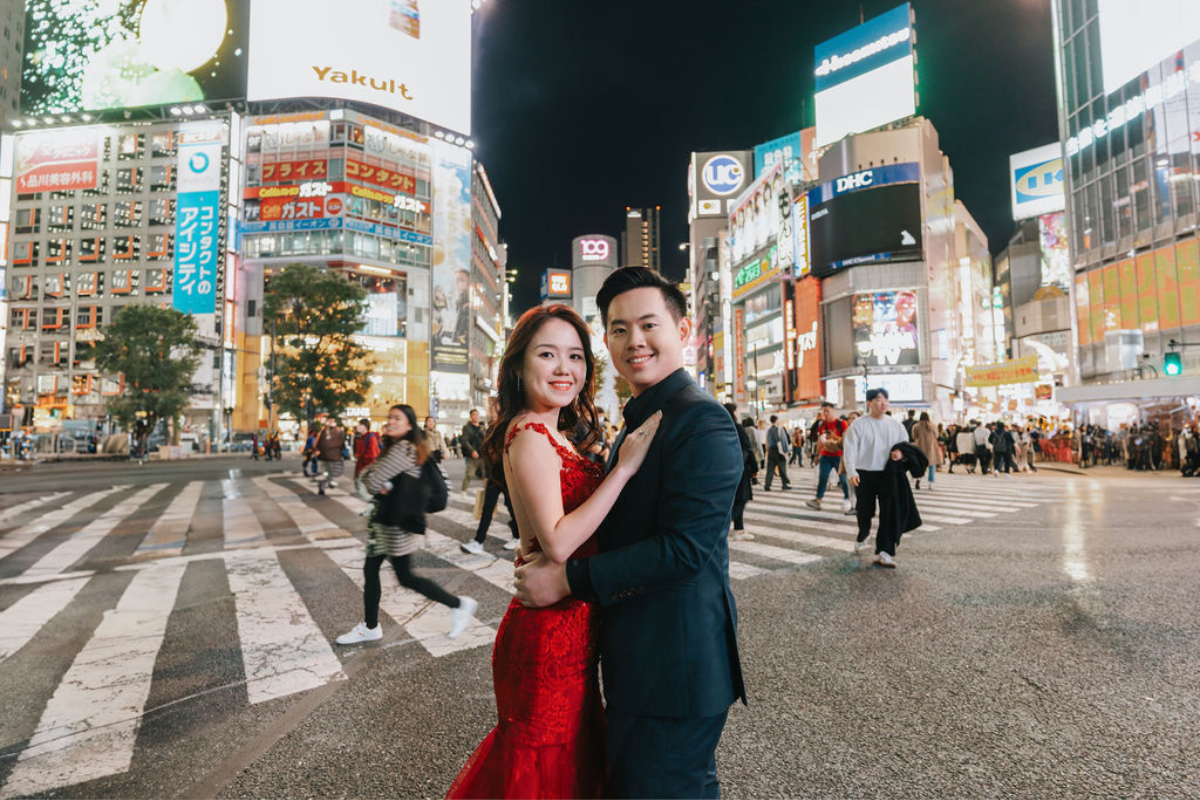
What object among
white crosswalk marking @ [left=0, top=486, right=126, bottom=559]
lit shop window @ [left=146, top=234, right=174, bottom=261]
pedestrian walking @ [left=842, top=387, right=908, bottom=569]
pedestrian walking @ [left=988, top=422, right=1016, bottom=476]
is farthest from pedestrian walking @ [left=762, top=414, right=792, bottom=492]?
lit shop window @ [left=146, top=234, right=174, bottom=261]

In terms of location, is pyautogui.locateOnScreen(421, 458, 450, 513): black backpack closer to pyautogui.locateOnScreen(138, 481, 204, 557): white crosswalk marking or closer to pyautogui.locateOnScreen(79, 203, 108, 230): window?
pyautogui.locateOnScreen(138, 481, 204, 557): white crosswalk marking

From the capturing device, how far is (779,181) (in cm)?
6644

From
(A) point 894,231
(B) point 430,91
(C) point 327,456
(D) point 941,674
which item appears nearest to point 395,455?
(D) point 941,674

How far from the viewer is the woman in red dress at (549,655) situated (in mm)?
1515

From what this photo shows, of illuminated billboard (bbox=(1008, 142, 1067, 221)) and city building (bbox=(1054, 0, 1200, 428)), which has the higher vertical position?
illuminated billboard (bbox=(1008, 142, 1067, 221))

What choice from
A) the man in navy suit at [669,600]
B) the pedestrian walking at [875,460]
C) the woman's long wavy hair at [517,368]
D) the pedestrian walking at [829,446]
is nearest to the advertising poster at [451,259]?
the pedestrian walking at [829,446]

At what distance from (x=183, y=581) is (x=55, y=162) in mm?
69931

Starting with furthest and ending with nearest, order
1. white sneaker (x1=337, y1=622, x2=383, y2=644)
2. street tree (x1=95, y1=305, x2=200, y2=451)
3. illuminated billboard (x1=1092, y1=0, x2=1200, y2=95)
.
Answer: street tree (x1=95, y1=305, x2=200, y2=451) → illuminated billboard (x1=1092, y1=0, x2=1200, y2=95) → white sneaker (x1=337, y1=622, x2=383, y2=644)

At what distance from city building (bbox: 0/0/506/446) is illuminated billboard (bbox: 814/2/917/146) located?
34513 mm

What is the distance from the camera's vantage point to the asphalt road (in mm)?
2742

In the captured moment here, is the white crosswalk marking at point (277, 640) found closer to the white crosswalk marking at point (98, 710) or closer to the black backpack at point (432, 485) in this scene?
the white crosswalk marking at point (98, 710)

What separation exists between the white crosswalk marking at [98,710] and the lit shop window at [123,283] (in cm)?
7511

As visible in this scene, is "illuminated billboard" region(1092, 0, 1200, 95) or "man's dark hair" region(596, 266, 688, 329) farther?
"illuminated billboard" region(1092, 0, 1200, 95)

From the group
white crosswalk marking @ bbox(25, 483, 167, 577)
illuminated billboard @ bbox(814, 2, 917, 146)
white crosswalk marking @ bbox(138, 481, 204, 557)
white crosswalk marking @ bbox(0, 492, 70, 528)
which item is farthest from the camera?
illuminated billboard @ bbox(814, 2, 917, 146)
